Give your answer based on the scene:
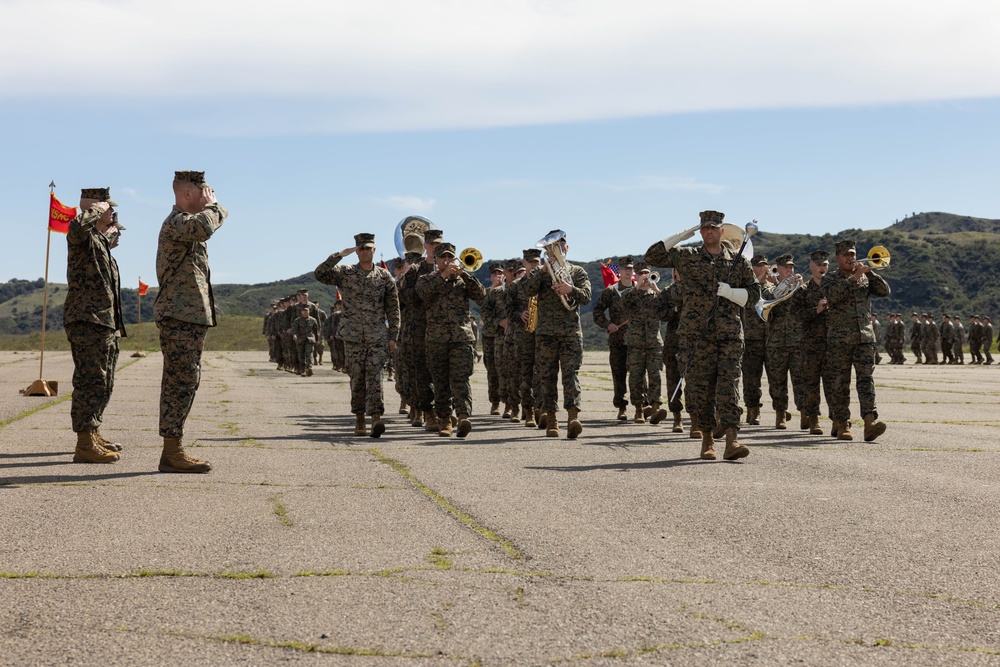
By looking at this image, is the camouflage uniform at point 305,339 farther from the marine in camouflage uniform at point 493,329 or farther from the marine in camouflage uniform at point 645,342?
the marine in camouflage uniform at point 645,342

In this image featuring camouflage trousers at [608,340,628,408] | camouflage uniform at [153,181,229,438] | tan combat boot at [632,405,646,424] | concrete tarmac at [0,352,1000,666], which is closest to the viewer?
concrete tarmac at [0,352,1000,666]

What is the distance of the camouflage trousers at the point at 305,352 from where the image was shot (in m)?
31.1

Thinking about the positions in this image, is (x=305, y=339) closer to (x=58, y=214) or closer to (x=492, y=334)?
(x=58, y=214)

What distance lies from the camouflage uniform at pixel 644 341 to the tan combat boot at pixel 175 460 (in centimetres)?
729

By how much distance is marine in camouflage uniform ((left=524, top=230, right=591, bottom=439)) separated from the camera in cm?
1248

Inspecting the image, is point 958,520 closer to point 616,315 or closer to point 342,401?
point 616,315

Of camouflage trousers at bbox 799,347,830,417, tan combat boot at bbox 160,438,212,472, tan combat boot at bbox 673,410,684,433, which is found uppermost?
camouflage trousers at bbox 799,347,830,417

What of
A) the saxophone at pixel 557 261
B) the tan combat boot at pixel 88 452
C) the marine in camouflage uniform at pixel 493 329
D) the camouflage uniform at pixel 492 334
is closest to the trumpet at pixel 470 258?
the saxophone at pixel 557 261

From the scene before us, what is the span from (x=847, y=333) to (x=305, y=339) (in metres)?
20.4

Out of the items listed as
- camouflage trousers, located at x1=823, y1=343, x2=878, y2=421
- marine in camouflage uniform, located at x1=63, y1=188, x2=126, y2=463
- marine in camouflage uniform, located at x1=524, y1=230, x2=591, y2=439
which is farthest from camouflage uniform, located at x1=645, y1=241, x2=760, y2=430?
marine in camouflage uniform, located at x1=63, y1=188, x2=126, y2=463

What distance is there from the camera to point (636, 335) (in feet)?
48.3

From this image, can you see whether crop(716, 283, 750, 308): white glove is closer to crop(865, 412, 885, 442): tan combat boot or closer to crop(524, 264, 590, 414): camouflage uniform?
crop(524, 264, 590, 414): camouflage uniform

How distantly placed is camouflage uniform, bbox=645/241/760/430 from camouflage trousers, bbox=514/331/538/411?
410 cm

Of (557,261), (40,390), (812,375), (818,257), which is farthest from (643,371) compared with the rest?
(40,390)
